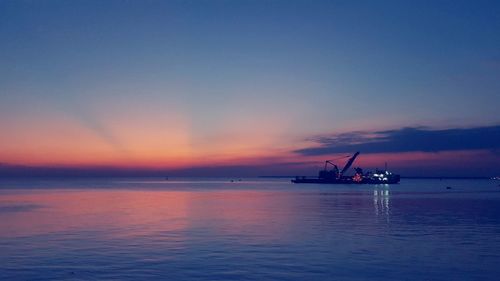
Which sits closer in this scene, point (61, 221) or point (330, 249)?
point (330, 249)

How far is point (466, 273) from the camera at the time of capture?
28109 millimetres

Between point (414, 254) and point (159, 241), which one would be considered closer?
point (414, 254)

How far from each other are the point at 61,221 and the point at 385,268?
39.4 meters

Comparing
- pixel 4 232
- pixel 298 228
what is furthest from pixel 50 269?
pixel 298 228

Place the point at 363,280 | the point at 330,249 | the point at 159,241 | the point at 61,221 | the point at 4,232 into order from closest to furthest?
the point at 363,280, the point at 330,249, the point at 159,241, the point at 4,232, the point at 61,221

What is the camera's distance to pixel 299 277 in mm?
26766

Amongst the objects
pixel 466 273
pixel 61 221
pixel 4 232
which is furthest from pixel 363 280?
pixel 61 221

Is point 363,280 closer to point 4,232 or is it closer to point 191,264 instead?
point 191,264

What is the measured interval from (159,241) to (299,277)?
54.2 feet

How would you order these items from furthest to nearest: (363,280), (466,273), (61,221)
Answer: (61,221) < (466,273) < (363,280)

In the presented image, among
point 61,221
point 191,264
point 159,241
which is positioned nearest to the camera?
point 191,264

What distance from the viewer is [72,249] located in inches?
1406

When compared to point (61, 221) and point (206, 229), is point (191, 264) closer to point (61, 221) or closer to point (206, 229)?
point (206, 229)

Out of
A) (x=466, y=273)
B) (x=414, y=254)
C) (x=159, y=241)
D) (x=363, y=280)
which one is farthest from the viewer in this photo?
(x=159, y=241)
